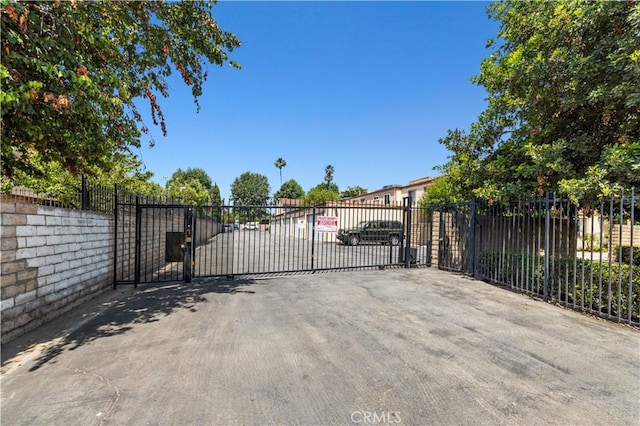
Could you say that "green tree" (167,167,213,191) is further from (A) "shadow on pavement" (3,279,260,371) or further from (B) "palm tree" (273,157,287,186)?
(A) "shadow on pavement" (3,279,260,371)

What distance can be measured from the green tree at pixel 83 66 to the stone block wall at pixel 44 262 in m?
0.83

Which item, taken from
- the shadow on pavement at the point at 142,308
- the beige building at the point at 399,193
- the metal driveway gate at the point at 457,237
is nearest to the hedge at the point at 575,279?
the metal driveway gate at the point at 457,237

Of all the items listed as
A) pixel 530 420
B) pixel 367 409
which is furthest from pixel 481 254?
pixel 367 409

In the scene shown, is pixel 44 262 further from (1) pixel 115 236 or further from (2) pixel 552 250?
(2) pixel 552 250

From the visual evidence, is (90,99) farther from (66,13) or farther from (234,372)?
(234,372)

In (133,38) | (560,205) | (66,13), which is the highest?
(133,38)

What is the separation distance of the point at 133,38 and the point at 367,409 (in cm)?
669

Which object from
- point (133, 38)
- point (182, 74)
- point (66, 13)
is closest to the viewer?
point (66, 13)

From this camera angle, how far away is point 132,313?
520 cm

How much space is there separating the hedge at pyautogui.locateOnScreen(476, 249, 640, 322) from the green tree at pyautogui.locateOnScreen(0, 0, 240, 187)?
24.7ft

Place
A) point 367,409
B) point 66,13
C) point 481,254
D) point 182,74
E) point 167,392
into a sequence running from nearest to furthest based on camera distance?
1. point 367,409
2. point 167,392
3. point 66,13
4. point 182,74
5. point 481,254

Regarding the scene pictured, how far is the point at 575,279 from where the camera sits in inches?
218

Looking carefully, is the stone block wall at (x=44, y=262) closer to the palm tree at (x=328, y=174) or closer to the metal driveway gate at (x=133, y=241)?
the metal driveway gate at (x=133, y=241)

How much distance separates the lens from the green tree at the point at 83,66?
3.52m
